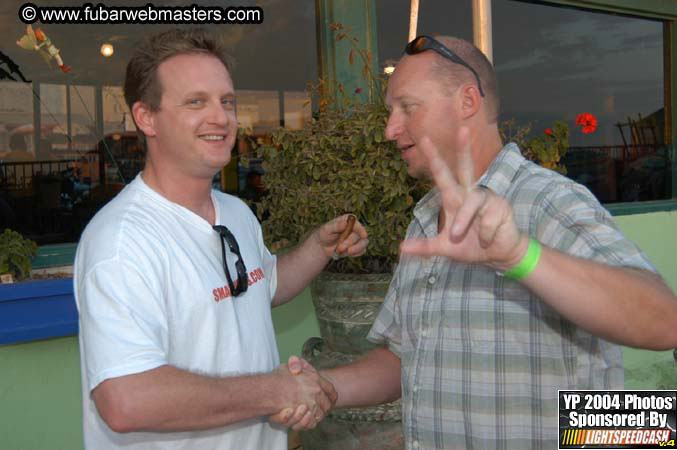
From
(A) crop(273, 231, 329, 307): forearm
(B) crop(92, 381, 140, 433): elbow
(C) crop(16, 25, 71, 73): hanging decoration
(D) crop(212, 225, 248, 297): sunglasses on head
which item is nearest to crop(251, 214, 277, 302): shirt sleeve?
(A) crop(273, 231, 329, 307): forearm

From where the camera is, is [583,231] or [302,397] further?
[302,397]

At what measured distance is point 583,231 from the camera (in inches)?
63.4

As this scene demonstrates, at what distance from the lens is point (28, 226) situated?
3.91 metres

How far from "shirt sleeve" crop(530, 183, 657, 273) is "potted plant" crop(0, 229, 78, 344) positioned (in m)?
2.47

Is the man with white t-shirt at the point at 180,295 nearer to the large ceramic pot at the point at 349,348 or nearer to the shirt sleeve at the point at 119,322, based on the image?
the shirt sleeve at the point at 119,322

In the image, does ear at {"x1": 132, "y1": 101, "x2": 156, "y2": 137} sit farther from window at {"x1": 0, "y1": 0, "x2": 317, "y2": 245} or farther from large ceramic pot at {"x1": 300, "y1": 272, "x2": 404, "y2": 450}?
window at {"x1": 0, "y1": 0, "x2": 317, "y2": 245}

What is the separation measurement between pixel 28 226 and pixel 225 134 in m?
2.15

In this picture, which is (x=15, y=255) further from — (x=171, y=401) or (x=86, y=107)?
(x=171, y=401)

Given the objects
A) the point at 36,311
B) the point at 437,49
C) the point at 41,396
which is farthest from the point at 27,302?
the point at 437,49

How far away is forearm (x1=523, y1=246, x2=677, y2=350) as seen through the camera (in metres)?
1.43

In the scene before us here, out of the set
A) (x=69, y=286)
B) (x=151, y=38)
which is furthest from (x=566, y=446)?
(x=69, y=286)

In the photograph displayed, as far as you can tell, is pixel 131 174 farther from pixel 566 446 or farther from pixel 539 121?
pixel 539 121

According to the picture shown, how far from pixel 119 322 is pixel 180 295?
0.23 m

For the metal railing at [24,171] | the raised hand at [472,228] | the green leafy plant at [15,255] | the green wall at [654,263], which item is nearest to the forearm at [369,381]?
the raised hand at [472,228]
